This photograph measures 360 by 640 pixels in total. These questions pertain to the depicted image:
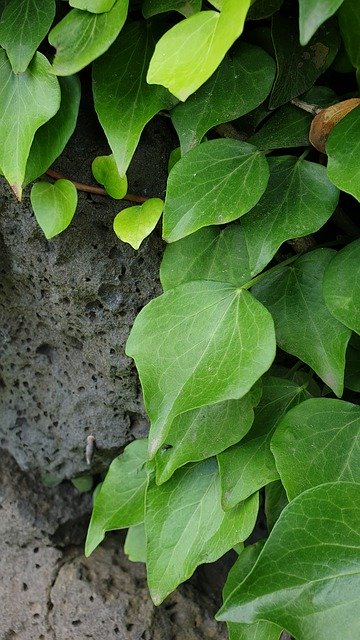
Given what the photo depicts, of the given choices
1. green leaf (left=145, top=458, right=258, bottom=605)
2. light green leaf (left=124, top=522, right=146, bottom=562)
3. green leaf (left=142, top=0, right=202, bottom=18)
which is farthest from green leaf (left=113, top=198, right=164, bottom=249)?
light green leaf (left=124, top=522, right=146, bottom=562)

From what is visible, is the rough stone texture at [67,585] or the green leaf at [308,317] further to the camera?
the rough stone texture at [67,585]

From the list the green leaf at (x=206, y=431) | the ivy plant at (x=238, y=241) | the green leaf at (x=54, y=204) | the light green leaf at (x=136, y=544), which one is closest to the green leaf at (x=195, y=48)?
the ivy plant at (x=238, y=241)

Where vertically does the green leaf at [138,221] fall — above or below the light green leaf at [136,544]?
above

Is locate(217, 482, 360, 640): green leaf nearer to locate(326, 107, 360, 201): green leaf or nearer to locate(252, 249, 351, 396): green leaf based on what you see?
locate(252, 249, 351, 396): green leaf

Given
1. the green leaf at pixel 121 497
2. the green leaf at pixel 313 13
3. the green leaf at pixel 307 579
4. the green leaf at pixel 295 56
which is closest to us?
the green leaf at pixel 313 13

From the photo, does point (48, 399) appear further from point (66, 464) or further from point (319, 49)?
point (319, 49)

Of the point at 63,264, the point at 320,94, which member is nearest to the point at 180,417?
the point at 63,264

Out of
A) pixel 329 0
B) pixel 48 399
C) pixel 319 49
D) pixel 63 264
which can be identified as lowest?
pixel 48 399

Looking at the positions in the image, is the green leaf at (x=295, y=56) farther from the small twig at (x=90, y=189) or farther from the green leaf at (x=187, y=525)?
the green leaf at (x=187, y=525)

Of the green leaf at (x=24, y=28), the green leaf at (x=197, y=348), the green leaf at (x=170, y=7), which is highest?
the green leaf at (x=24, y=28)
